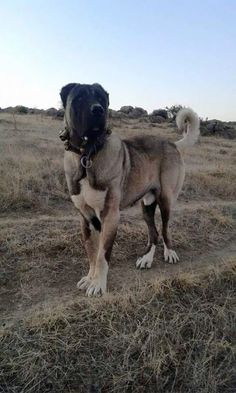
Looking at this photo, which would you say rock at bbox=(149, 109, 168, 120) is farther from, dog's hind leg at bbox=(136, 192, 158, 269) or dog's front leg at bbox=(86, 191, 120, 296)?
dog's front leg at bbox=(86, 191, 120, 296)

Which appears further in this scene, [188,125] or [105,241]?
[188,125]

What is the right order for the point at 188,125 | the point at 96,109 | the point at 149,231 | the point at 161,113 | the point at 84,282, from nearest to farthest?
1. the point at 96,109
2. the point at 84,282
3. the point at 149,231
4. the point at 188,125
5. the point at 161,113

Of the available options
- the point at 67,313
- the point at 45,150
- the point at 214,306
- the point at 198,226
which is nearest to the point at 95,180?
the point at 67,313

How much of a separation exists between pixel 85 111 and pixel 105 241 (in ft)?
3.92

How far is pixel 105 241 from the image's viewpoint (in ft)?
13.4

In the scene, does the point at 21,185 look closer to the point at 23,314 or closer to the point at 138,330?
the point at 23,314

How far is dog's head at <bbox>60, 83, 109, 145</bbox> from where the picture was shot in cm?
369

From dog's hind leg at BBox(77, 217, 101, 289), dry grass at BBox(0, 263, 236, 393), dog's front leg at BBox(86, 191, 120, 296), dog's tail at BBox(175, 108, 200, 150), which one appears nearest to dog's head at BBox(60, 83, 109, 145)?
dog's front leg at BBox(86, 191, 120, 296)

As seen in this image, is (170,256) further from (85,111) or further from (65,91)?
(65,91)

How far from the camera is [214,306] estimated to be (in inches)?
151

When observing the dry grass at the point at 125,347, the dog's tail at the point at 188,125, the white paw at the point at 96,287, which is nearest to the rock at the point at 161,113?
the dog's tail at the point at 188,125

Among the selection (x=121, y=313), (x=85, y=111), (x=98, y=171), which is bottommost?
(x=121, y=313)

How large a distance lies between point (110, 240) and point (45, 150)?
7783 millimetres

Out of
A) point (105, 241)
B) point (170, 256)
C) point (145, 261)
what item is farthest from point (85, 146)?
point (170, 256)
